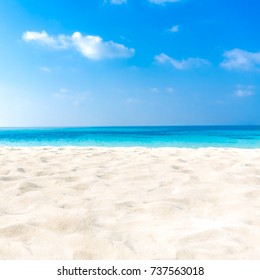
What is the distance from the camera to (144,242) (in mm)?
1951

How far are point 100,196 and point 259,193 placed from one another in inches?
59.3

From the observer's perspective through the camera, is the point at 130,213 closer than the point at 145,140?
Yes

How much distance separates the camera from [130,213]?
2.49 m

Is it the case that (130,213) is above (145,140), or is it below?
above

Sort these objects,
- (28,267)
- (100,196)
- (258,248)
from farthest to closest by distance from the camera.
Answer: (100,196) → (258,248) → (28,267)

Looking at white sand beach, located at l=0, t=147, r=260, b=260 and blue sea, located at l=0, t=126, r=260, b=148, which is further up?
white sand beach, located at l=0, t=147, r=260, b=260

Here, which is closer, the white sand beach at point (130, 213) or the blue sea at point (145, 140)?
the white sand beach at point (130, 213)

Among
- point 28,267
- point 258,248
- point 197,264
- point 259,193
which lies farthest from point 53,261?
point 259,193

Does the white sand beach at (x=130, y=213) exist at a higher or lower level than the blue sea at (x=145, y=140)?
higher

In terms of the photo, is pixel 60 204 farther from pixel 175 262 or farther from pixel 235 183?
pixel 235 183

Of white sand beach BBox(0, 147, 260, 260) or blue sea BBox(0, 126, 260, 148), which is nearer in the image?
white sand beach BBox(0, 147, 260, 260)

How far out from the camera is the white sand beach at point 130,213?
1856 mm

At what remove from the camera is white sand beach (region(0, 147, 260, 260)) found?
1.86 metres

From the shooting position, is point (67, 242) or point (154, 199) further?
point (154, 199)
